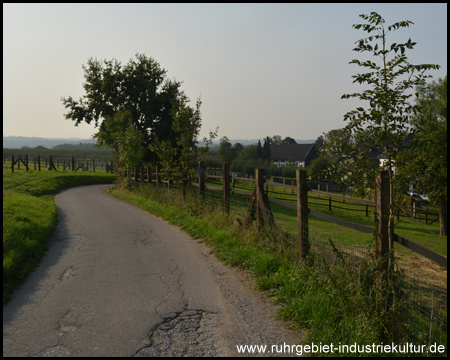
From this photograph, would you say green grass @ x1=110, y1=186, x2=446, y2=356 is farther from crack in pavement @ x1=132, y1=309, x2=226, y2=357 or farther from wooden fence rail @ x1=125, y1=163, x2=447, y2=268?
crack in pavement @ x1=132, y1=309, x2=226, y2=357

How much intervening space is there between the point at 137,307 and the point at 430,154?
7606 mm

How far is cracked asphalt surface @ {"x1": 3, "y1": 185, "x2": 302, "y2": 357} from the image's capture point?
4453 millimetres

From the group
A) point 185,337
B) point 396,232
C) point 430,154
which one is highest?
point 430,154

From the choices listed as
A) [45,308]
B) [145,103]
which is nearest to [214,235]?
[45,308]

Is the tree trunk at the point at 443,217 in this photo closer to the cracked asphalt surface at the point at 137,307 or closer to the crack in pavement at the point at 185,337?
the cracked asphalt surface at the point at 137,307

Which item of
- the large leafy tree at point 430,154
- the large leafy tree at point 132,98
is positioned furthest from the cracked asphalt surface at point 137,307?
the large leafy tree at point 132,98

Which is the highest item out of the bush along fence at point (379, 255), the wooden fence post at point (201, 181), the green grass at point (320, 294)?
the wooden fence post at point (201, 181)

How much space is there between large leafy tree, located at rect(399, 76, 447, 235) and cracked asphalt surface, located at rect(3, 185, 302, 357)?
7.93ft

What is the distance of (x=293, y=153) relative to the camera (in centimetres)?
10125

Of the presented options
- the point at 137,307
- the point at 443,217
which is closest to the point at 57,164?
the point at 443,217

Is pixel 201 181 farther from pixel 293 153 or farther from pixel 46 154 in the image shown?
pixel 293 153

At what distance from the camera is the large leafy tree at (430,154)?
4703 millimetres

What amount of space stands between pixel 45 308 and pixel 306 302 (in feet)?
11.7

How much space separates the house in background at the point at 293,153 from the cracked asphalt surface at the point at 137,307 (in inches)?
3448
